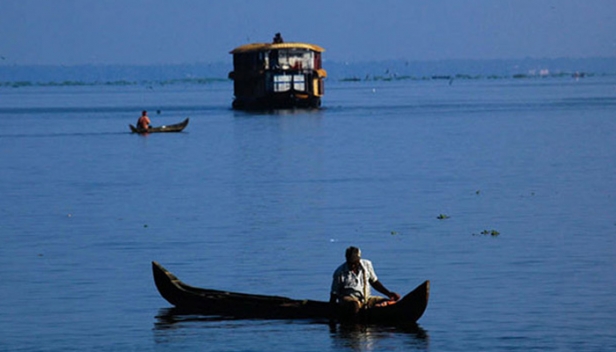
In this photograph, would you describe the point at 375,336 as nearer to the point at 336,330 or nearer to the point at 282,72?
the point at 336,330

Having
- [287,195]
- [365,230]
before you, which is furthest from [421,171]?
[365,230]

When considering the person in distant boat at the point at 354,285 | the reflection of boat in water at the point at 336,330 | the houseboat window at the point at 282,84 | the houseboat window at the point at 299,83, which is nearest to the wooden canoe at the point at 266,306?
the reflection of boat in water at the point at 336,330

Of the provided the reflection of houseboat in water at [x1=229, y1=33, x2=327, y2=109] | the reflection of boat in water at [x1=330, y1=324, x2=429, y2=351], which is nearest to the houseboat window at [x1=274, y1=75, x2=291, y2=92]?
the reflection of houseboat in water at [x1=229, y1=33, x2=327, y2=109]

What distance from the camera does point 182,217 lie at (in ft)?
146

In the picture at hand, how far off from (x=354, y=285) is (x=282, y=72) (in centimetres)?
10626

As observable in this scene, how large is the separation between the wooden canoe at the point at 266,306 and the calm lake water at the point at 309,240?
0.28 metres

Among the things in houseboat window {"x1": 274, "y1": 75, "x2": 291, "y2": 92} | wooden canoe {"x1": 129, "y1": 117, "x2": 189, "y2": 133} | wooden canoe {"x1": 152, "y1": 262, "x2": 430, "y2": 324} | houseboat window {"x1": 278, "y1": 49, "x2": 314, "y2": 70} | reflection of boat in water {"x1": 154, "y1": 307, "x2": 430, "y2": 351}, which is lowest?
reflection of boat in water {"x1": 154, "y1": 307, "x2": 430, "y2": 351}

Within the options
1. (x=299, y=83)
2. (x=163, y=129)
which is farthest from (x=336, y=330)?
(x=299, y=83)

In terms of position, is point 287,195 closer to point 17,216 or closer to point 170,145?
point 17,216

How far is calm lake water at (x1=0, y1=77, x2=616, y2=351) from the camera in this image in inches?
Result: 1004

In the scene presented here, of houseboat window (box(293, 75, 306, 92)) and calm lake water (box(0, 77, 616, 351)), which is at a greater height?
houseboat window (box(293, 75, 306, 92))

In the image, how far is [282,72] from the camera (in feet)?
427

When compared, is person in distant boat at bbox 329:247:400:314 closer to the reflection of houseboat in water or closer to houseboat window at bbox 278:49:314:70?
the reflection of houseboat in water

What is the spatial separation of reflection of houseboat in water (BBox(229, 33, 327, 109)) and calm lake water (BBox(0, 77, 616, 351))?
157 feet
